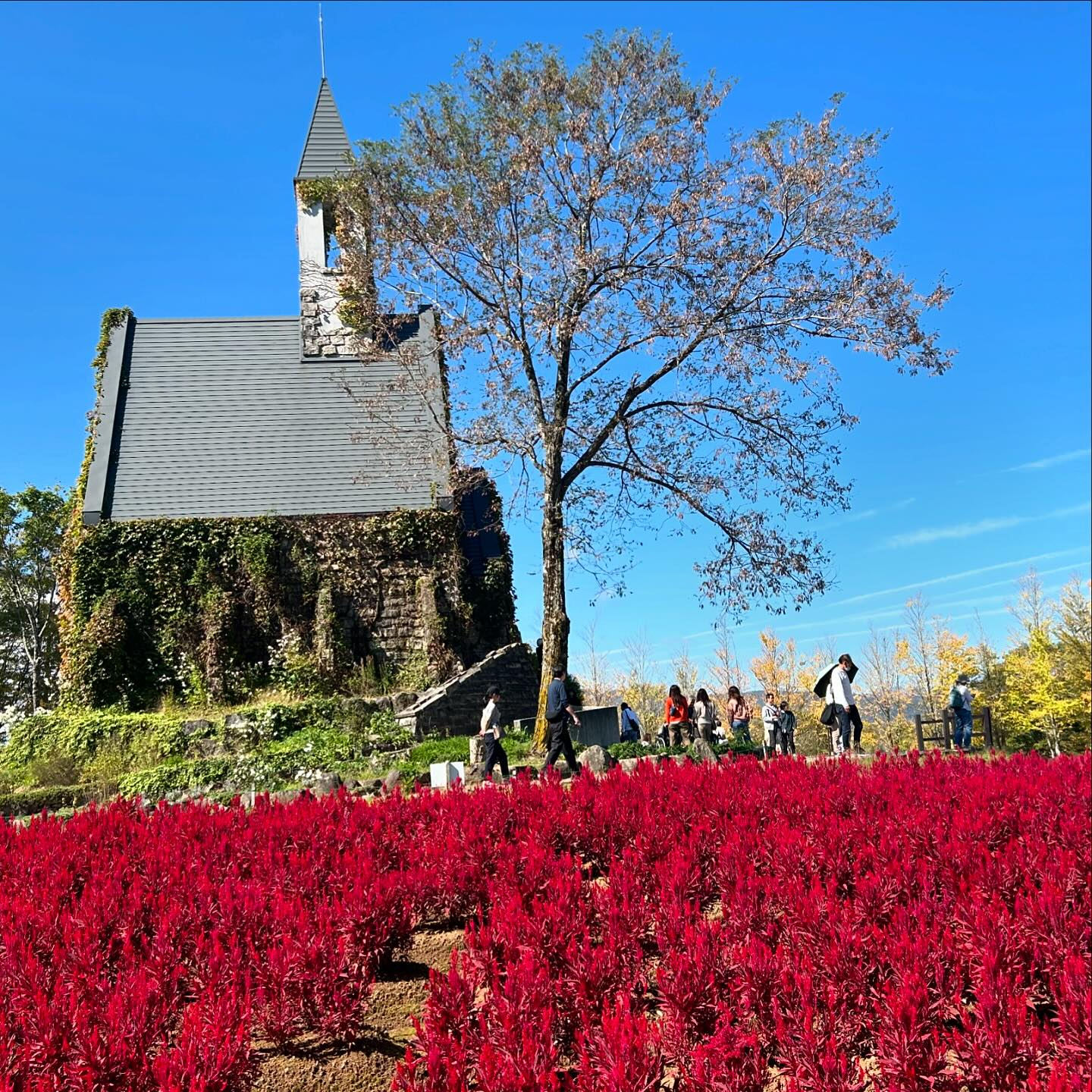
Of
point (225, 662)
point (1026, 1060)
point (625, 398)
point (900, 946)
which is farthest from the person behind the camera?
point (225, 662)

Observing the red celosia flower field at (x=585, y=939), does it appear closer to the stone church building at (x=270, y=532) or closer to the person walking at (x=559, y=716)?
the person walking at (x=559, y=716)

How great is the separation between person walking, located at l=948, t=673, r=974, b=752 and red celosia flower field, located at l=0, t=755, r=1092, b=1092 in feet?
32.2

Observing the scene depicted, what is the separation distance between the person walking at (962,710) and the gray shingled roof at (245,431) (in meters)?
12.0

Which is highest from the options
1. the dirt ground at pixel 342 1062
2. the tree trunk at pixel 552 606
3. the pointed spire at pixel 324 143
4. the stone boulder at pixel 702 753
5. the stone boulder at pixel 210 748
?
the pointed spire at pixel 324 143

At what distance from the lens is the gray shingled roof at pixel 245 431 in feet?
74.9

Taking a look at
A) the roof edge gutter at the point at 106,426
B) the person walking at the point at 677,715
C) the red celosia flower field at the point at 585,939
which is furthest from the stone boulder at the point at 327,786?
the roof edge gutter at the point at 106,426

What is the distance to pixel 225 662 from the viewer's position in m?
21.4

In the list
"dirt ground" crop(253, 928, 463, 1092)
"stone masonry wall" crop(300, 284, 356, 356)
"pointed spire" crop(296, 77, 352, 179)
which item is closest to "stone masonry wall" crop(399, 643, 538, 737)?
"stone masonry wall" crop(300, 284, 356, 356)

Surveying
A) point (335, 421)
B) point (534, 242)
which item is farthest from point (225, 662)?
point (534, 242)

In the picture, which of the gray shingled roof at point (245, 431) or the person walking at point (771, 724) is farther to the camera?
the gray shingled roof at point (245, 431)

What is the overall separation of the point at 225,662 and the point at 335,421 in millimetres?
7628

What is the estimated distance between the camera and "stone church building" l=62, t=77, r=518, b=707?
21.3m

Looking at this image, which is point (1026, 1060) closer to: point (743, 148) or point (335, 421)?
point (743, 148)

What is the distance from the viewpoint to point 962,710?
663 inches
